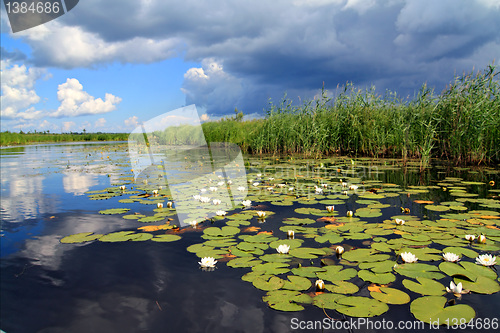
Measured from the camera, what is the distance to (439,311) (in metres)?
1.66

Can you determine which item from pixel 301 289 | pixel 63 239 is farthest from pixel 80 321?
pixel 63 239

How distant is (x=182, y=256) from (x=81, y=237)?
4.11 ft

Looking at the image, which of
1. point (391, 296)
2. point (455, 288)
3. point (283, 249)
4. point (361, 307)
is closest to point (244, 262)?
point (283, 249)

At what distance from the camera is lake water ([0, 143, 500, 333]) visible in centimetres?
169

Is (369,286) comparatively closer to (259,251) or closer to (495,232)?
(259,251)

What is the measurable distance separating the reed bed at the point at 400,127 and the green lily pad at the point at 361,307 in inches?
247

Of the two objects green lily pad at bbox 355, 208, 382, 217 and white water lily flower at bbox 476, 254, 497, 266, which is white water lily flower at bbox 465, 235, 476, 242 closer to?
white water lily flower at bbox 476, 254, 497, 266

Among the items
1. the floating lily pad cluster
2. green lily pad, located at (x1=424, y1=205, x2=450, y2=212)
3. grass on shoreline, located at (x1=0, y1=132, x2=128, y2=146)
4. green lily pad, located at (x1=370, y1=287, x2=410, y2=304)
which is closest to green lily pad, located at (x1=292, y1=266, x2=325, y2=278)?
the floating lily pad cluster

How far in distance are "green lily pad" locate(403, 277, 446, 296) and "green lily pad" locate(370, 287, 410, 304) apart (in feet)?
0.36

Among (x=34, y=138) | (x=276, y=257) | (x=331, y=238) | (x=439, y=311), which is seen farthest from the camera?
(x=34, y=138)

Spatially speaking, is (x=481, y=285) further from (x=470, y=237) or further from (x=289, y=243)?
(x=289, y=243)

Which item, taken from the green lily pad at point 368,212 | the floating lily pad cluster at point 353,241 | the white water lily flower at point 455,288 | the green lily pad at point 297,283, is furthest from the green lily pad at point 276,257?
the green lily pad at point 368,212

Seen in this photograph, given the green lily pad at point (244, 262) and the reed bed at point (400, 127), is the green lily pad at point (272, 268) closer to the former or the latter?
the green lily pad at point (244, 262)

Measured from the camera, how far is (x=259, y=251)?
2543mm
